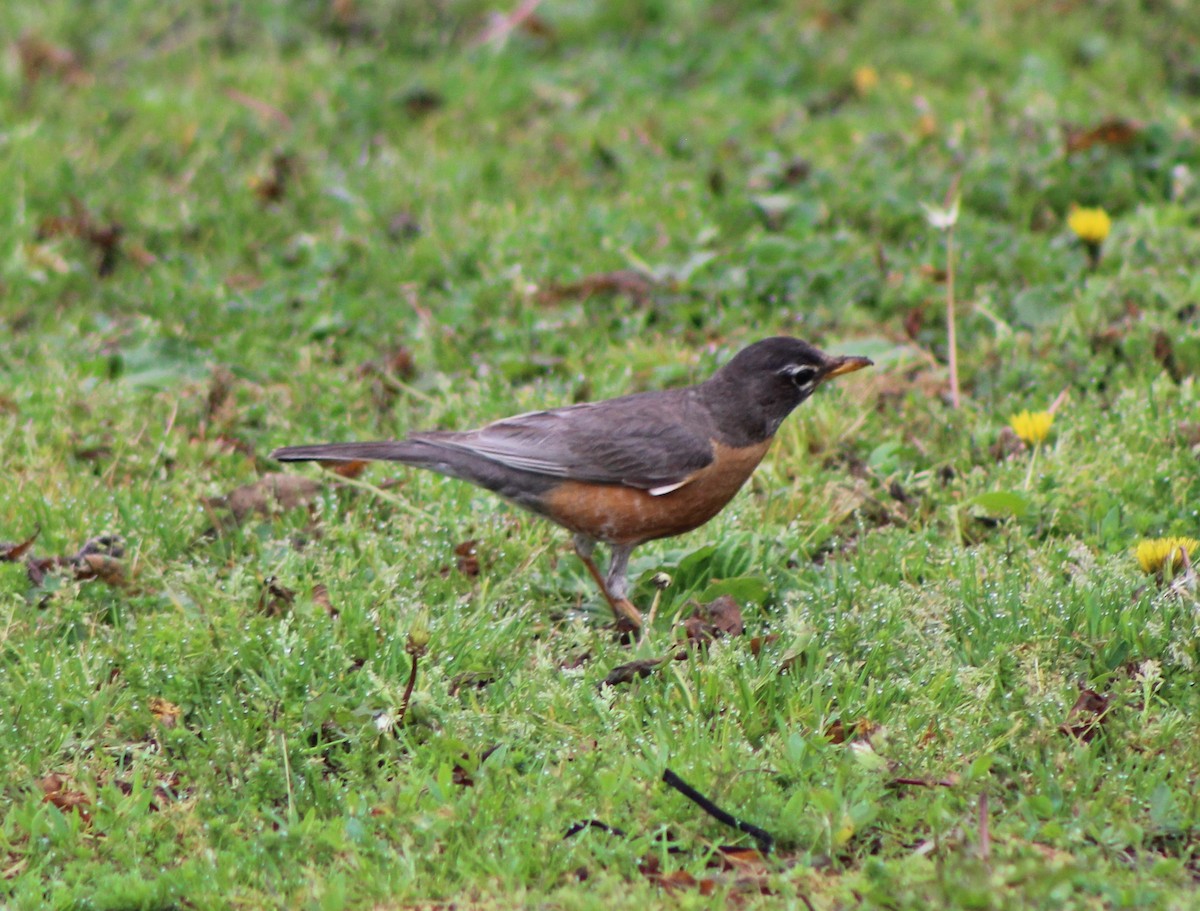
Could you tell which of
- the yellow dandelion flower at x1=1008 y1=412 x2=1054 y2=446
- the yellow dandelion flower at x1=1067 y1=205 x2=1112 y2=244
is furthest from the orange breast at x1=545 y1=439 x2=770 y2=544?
the yellow dandelion flower at x1=1067 y1=205 x2=1112 y2=244

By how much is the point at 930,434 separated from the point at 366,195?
11.9 ft

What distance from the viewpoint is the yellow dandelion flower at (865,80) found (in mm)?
9164

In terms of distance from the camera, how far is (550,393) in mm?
6371

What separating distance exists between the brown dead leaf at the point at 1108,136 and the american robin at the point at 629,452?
314 centimetres

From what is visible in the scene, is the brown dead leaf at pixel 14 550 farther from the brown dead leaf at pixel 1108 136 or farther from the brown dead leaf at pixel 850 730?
the brown dead leaf at pixel 1108 136

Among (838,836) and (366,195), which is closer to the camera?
(838,836)

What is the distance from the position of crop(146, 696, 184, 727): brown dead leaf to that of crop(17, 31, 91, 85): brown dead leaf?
6.17 meters

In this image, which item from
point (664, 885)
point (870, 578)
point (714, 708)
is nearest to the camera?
point (664, 885)

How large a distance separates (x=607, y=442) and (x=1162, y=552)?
1877 mm

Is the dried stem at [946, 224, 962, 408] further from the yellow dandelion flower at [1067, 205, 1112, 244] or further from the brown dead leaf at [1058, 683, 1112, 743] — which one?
the brown dead leaf at [1058, 683, 1112, 743]

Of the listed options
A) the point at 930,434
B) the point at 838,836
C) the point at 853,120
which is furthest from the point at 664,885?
the point at 853,120

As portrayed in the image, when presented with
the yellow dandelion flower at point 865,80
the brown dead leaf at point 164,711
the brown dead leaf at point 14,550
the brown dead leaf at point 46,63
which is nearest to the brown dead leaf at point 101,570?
the brown dead leaf at point 14,550

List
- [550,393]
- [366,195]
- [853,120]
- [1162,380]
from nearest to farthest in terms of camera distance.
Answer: [1162,380] → [550,393] → [366,195] → [853,120]

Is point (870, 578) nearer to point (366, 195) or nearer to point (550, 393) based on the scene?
point (550, 393)
